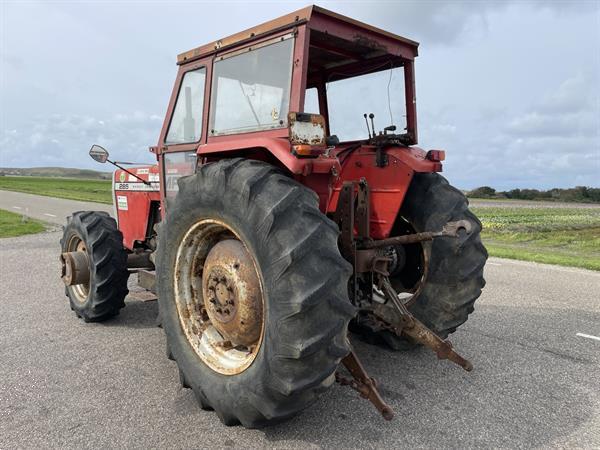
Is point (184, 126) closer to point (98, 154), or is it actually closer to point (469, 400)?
point (98, 154)

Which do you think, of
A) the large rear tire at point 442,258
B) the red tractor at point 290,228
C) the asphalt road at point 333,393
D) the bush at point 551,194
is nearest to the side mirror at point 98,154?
the red tractor at point 290,228

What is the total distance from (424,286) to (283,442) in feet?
5.82

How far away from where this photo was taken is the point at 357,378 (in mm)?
3031

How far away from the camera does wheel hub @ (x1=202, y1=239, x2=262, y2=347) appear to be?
9.89 ft

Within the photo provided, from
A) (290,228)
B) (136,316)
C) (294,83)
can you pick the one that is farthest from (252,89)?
(136,316)

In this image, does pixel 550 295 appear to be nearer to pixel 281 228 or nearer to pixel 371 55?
pixel 371 55

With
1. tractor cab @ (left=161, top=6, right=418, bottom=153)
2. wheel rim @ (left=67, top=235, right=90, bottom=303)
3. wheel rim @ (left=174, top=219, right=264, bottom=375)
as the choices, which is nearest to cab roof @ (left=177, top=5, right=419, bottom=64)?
tractor cab @ (left=161, top=6, right=418, bottom=153)

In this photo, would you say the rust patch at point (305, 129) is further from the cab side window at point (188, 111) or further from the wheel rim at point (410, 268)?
the wheel rim at point (410, 268)

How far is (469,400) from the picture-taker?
11.3ft

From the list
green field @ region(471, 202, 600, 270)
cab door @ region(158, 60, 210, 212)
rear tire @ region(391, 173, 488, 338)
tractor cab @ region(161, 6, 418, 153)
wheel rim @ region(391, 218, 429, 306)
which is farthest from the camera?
green field @ region(471, 202, 600, 270)

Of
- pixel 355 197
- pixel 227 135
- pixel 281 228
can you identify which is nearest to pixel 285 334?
pixel 281 228

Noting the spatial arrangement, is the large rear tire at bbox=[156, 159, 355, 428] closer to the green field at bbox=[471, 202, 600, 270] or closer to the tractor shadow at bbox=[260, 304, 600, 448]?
the tractor shadow at bbox=[260, 304, 600, 448]

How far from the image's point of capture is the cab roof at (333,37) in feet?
10.6

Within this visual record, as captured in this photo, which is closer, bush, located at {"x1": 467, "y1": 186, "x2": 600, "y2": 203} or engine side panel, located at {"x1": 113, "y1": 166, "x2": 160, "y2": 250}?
engine side panel, located at {"x1": 113, "y1": 166, "x2": 160, "y2": 250}
